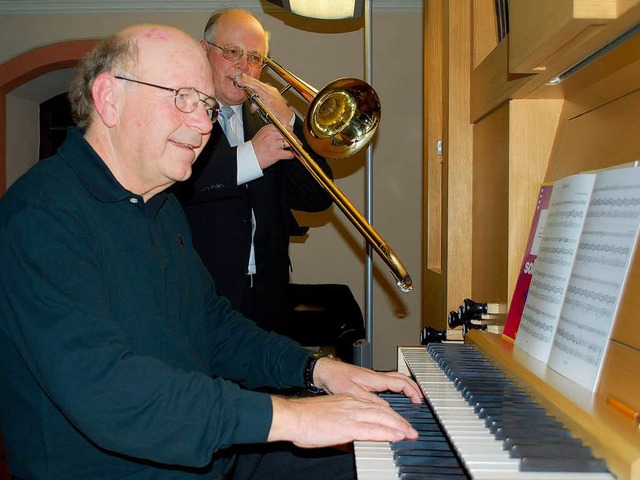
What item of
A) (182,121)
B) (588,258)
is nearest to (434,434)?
(588,258)

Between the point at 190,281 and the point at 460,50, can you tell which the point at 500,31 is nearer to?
the point at 460,50

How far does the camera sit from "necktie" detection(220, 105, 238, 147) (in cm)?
262

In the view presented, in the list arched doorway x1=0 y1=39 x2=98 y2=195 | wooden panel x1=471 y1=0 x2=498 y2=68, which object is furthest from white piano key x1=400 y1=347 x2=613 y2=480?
arched doorway x1=0 y1=39 x2=98 y2=195

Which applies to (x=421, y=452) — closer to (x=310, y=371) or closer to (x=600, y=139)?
(x=310, y=371)

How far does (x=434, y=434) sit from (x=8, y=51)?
16.7 ft

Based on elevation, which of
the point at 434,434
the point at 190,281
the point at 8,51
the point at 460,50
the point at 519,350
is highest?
the point at 8,51

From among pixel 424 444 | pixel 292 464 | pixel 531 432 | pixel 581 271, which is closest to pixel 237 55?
→ pixel 292 464

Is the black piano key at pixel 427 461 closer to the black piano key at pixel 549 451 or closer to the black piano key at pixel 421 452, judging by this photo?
the black piano key at pixel 421 452

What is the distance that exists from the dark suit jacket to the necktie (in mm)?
67

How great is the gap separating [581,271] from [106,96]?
963mm

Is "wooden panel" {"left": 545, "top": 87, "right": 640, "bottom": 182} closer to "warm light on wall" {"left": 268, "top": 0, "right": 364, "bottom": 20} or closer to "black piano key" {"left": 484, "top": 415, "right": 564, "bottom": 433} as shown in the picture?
"black piano key" {"left": 484, "top": 415, "right": 564, "bottom": 433}

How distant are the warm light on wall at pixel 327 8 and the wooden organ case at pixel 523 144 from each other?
508 mm

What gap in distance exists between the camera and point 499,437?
1028 millimetres

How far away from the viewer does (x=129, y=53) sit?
1.35 metres
